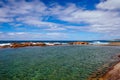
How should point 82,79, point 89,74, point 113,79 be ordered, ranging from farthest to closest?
point 89,74, point 82,79, point 113,79

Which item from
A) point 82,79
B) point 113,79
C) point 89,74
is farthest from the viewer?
point 89,74

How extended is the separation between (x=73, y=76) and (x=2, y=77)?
26.3ft

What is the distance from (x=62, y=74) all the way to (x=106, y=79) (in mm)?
5223

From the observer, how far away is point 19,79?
59.3 ft

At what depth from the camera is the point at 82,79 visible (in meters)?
17.9

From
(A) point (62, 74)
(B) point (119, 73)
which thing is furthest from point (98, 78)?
(A) point (62, 74)

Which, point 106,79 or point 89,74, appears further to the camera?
point 89,74

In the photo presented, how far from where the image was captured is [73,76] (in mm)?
18938

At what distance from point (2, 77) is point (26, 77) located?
272 cm

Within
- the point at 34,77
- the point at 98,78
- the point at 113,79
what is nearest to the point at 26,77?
the point at 34,77

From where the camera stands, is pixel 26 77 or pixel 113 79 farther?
pixel 26 77

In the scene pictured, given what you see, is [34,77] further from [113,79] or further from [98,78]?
[113,79]

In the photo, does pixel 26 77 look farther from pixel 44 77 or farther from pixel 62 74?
pixel 62 74

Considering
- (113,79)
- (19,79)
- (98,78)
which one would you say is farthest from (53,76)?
(113,79)
